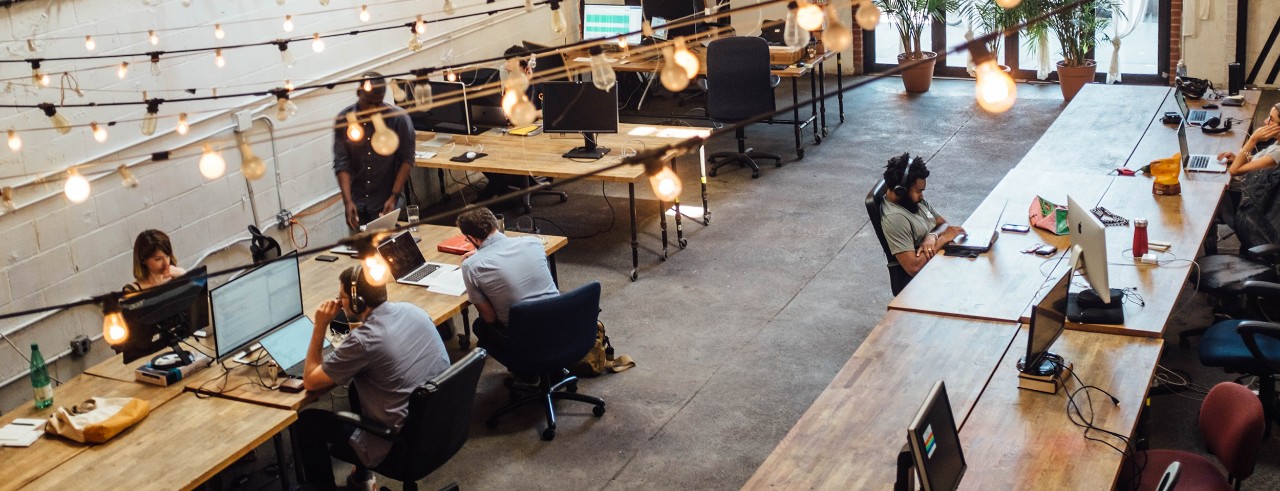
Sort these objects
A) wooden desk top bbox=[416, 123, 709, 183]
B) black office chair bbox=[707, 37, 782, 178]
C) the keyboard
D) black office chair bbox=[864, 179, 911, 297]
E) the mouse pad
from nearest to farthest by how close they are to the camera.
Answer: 1. black office chair bbox=[864, 179, 911, 297]
2. the keyboard
3. wooden desk top bbox=[416, 123, 709, 183]
4. the mouse pad
5. black office chair bbox=[707, 37, 782, 178]

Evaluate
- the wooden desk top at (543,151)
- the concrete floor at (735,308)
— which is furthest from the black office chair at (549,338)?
the wooden desk top at (543,151)

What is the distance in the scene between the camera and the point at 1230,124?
7887 mm

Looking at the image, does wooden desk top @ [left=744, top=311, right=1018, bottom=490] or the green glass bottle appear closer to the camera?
wooden desk top @ [left=744, top=311, right=1018, bottom=490]

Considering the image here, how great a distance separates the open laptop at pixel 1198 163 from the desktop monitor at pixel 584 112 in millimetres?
3538

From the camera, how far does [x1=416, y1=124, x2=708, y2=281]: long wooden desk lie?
781 centimetres

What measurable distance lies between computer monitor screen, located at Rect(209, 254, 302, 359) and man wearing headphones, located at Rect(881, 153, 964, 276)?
2908 millimetres

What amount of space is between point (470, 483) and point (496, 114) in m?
4.18

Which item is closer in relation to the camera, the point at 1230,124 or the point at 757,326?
the point at 757,326

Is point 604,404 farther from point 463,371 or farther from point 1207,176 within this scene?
point 1207,176

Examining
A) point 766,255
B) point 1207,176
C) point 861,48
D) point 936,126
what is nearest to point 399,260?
point 766,255

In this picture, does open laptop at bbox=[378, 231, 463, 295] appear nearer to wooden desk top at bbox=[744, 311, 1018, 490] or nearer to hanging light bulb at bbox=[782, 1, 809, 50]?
wooden desk top at bbox=[744, 311, 1018, 490]

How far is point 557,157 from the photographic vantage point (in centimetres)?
820

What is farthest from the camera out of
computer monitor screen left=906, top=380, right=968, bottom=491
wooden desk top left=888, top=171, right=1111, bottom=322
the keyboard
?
the keyboard

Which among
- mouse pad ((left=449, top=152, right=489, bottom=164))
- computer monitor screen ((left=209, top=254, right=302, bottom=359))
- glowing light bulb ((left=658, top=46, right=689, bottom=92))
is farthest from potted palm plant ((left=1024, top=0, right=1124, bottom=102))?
glowing light bulb ((left=658, top=46, right=689, bottom=92))
